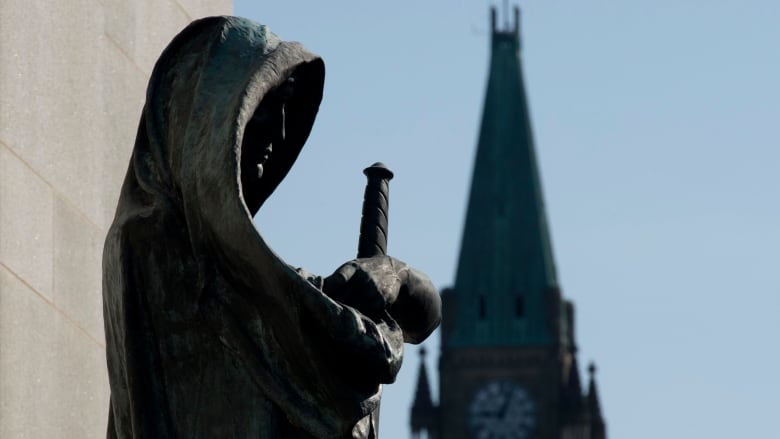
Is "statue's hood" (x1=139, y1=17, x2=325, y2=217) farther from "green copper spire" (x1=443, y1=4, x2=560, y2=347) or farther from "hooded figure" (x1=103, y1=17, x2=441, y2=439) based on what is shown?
"green copper spire" (x1=443, y1=4, x2=560, y2=347)

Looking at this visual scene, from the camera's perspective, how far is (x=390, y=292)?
18.8 ft

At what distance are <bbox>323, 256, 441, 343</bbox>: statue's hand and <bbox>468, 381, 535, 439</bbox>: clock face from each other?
132829 mm

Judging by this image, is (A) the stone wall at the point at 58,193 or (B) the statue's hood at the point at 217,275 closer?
(B) the statue's hood at the point at 217,275

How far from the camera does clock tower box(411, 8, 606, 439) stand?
5207 inches

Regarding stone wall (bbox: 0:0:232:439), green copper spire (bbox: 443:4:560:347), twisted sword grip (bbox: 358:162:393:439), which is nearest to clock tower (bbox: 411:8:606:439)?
green copper spire (bbox: 443:4:560:347)

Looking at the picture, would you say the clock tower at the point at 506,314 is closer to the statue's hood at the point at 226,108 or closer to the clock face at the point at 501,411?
the clock face at the point at 501,411

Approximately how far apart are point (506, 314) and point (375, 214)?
128931 mm

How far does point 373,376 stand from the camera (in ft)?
18.3

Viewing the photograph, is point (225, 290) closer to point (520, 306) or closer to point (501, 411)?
point (520, 306)

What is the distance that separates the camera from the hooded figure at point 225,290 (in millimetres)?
5512

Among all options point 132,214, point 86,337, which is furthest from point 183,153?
point 86,337

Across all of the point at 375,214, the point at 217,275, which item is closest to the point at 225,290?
the point at 217,275

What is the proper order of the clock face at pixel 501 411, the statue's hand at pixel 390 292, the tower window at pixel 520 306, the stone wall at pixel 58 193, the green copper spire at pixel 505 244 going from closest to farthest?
the statue's hand at pixel 390 292
the stone wall at pixel 58 193
the green copper spire at pixel 505 244
the tower window at pixel 520 306
the clock face at pixel 501 411

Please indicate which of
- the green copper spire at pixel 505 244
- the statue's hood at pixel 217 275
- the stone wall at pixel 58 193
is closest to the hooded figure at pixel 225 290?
the statue's hood at pixel 217 275
